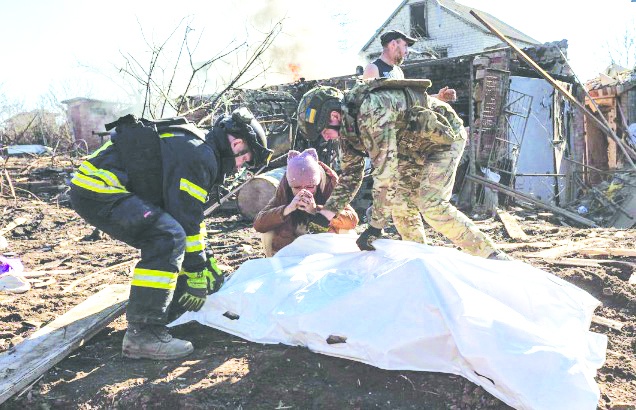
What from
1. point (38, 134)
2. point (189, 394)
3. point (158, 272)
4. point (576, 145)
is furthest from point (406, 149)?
point (38, 134)

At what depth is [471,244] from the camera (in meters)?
3.64

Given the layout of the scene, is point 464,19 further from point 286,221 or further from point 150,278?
point 150,278

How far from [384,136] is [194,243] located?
53.7 inches

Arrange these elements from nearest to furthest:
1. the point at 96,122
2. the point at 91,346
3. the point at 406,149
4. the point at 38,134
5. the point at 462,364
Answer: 1. the point at 462,364
2. the point at 91,346
3. the point at 406,149
4. the point at 38,134
5. the point at 96,122

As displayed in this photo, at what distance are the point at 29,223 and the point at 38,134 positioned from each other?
2259cm

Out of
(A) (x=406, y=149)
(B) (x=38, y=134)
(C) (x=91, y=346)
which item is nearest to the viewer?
(C) (x=91, y=346)

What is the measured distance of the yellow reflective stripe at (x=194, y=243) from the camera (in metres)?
3.05

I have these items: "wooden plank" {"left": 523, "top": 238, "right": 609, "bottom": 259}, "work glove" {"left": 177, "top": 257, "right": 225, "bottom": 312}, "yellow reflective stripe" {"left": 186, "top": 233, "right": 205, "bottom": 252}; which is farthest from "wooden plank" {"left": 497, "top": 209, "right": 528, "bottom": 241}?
"yellow reflective stripe" {"left": 186, "top": 233, "right": 205, "bottom": 252}

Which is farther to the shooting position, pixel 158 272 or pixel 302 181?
pixel 302 181

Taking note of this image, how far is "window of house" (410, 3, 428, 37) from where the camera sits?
29.6m

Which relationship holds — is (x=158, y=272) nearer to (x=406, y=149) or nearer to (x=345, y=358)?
(x=345, y=358)

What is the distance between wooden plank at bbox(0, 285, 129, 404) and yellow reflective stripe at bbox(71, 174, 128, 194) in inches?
37.9

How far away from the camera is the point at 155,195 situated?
3059 millimetres

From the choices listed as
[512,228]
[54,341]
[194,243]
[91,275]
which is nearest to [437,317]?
[194,243]
